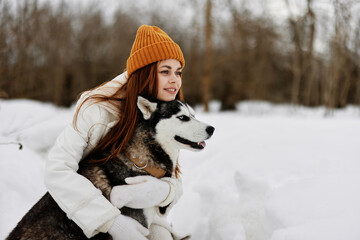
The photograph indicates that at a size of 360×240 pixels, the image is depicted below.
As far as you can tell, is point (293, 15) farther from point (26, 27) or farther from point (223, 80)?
point (26, 27)

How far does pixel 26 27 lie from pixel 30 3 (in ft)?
3.88

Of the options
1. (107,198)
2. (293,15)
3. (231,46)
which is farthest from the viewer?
(231,46)

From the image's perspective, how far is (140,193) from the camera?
1.56 m

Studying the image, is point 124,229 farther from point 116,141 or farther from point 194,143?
point 194,143

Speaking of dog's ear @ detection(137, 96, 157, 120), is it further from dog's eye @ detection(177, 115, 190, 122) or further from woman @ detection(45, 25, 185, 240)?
dog's eye @ detection(177, 115, 190, 122)

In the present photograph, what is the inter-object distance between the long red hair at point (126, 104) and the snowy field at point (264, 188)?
1.09 meters

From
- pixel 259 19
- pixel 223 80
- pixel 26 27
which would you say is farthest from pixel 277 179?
pixel 223 80

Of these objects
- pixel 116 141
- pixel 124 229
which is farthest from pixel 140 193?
pixel 116 141

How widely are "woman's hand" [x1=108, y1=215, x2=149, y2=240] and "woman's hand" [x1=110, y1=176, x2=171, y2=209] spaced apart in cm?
8

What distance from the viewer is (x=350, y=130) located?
3.25 metres

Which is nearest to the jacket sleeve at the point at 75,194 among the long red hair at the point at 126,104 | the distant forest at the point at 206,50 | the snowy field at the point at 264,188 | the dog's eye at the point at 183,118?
the long red hair at the point at 126,104

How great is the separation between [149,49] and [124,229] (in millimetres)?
1142

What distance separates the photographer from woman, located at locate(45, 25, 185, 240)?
1.45m

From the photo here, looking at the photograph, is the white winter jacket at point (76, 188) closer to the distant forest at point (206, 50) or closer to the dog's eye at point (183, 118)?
the dog's eye at point (183, 118)
